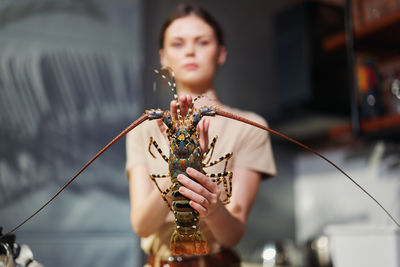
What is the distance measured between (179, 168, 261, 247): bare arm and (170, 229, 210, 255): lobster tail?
0.10ft

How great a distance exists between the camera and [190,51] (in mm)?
615

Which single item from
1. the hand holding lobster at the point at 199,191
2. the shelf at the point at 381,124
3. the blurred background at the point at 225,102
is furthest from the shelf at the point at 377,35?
the hand holding lobster at the point at 199,191

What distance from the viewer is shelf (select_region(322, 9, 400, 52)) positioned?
155 centimetres

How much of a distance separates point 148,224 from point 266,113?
4.77ft

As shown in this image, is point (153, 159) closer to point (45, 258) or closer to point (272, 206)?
point (45, 258)

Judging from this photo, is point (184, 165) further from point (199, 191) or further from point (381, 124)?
point (381, 124)

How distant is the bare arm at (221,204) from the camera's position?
1.65 ft

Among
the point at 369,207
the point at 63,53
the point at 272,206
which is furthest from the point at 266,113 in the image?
the point at 63,53

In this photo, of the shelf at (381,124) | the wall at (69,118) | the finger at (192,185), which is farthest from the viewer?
the shelf at (381,124)

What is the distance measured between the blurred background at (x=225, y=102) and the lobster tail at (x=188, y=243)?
7.6 inches

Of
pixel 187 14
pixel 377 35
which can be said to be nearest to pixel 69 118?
pixel 187 14

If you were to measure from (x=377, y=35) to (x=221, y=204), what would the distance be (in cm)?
141

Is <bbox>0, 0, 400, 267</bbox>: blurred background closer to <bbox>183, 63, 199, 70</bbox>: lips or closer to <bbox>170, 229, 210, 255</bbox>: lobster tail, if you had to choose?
<bbox>183, 63, 199, 70</bbox>: lips

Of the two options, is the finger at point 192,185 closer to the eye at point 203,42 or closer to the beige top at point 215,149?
the beige top at point 215,149
